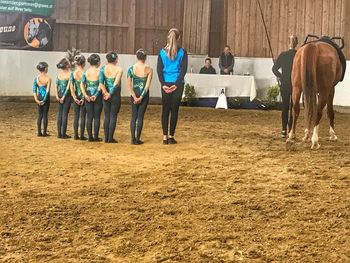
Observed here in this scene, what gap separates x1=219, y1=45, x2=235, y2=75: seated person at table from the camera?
1756cm

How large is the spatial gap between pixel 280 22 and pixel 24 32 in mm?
7693

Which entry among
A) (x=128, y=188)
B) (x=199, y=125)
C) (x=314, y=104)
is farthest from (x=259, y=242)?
(x=199, y=125)

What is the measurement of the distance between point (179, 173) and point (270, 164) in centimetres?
127

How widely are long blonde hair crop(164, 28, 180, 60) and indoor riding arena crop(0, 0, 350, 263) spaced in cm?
2

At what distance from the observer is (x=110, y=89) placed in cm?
911

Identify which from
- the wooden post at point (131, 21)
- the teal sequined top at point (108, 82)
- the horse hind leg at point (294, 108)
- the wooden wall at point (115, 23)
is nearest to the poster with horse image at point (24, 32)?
the wooden wall at point (115, 23)

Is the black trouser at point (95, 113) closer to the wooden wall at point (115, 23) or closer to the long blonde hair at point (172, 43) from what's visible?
the long blonde hair at point (172, 43)

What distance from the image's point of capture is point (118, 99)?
29.9ft

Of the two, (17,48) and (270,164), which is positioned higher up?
(17,48)

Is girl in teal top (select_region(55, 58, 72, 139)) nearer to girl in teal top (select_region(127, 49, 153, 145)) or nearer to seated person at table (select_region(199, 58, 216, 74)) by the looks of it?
girl in teal top (select_region(127, 49, 153, 145))

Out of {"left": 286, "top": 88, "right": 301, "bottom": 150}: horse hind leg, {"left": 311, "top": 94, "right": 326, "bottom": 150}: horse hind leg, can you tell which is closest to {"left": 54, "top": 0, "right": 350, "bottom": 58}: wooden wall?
{"left": 286, "top": 88, "right": 301, "bottom": 150}: horse hind leg

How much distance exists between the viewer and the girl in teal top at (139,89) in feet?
29.6

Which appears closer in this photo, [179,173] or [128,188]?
[128,188]

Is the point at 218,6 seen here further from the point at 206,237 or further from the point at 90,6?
the point at 206,237
